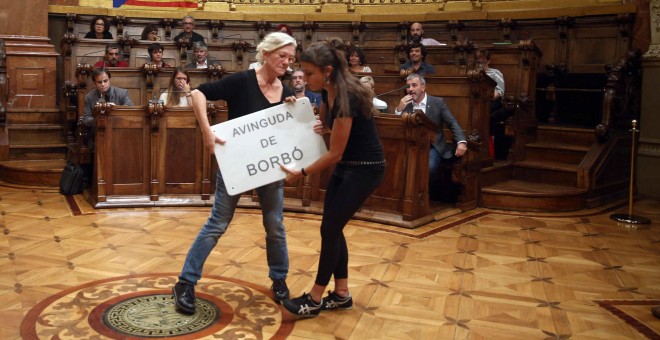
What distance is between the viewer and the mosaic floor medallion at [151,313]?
2.32 meters

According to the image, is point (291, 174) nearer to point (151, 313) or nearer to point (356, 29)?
point (151, 313)

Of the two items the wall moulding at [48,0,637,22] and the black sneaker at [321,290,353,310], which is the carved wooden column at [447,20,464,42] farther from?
the black sneaker at [321,290,353,310]

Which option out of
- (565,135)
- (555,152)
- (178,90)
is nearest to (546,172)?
(555,152)

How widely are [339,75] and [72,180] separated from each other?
3.22 m

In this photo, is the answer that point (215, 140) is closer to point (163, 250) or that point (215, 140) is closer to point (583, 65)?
point (163, 250)

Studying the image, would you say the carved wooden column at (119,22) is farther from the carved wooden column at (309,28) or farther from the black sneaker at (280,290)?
the black sneaker at (280,290)

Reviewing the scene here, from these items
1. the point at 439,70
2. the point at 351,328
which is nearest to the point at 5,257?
the point at 351,328

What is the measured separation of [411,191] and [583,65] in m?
3.08

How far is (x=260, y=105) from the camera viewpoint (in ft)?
7.93

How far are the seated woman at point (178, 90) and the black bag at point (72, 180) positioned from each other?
2.82 feet

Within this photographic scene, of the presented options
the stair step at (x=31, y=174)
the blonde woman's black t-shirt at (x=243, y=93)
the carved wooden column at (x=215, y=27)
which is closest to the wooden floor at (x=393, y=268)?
the stair step at (x=31, y=174)

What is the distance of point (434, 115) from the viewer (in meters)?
4.47

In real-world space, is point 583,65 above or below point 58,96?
above

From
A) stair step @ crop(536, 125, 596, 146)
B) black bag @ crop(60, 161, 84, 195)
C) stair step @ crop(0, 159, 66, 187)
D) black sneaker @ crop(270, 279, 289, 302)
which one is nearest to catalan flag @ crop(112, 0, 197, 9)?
stair step @ crop(0, 159, 66, 187)
